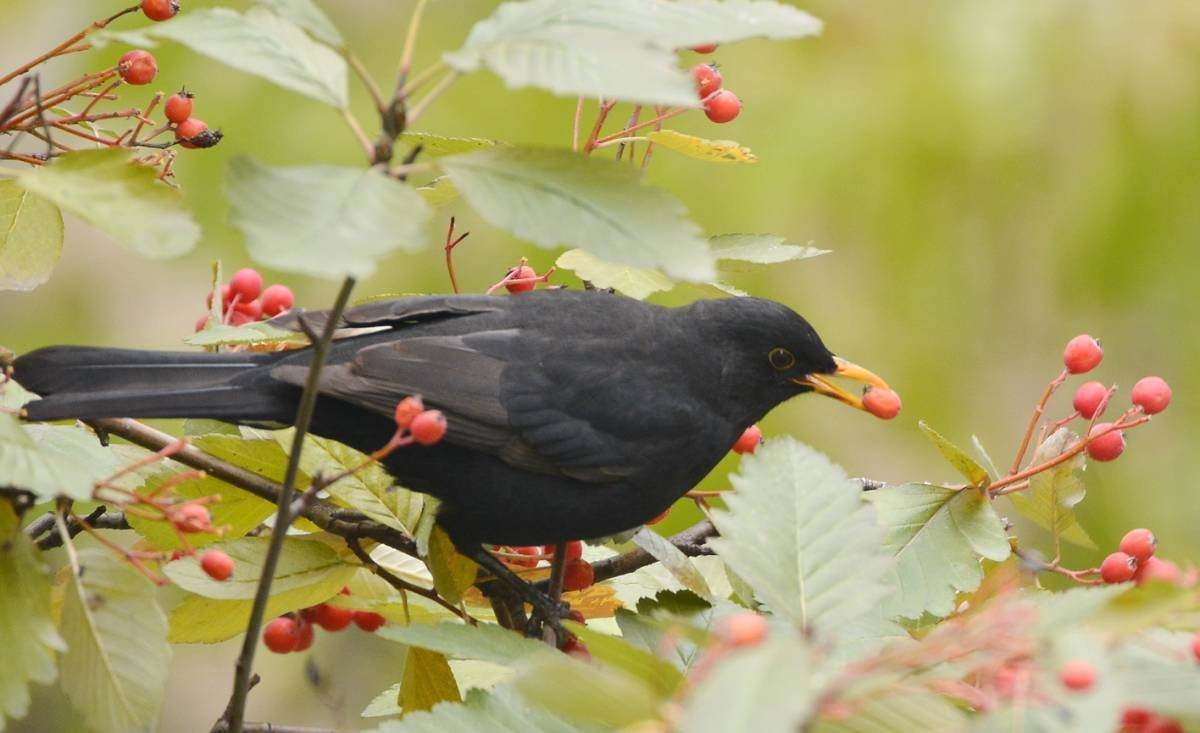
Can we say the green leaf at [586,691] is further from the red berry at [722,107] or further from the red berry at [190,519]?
the red berry at [722,107]

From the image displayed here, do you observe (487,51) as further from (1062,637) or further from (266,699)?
(266,699)

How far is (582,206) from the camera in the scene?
1.51 metres

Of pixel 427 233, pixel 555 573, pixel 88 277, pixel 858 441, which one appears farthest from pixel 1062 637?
pixel 88 277

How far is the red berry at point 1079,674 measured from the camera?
1.15 meters

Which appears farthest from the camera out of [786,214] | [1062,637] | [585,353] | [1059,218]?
[1059,218]

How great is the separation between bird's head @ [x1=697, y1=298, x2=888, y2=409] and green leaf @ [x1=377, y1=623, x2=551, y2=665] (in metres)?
1.51

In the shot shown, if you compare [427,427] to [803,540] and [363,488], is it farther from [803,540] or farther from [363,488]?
[363,488]

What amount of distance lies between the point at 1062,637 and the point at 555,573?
145cm

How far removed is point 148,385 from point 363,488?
0.41 meters

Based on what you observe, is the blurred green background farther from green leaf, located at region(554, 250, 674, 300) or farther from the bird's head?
green leaf, located at region(554, 250, 674, 300)

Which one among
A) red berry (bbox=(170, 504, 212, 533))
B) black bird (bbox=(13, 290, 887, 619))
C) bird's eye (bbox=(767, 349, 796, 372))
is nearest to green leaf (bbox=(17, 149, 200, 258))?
red berry (bbox=(170, 504, 212, 533))

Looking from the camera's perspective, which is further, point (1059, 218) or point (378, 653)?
point (378, 653)

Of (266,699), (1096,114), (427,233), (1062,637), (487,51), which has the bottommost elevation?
(266,699)

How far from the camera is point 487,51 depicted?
1.46m
